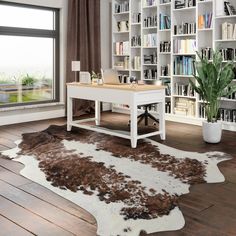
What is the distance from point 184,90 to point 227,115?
1.04 metres

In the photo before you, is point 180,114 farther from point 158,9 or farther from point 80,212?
point 80,212

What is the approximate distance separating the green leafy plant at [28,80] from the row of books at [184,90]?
297 cm

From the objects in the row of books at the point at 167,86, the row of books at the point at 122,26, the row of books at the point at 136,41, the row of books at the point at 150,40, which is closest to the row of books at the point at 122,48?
the row of books at the point at 136,41

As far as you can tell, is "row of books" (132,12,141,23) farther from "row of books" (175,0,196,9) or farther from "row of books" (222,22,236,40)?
"row of books" (222,22,236,40)

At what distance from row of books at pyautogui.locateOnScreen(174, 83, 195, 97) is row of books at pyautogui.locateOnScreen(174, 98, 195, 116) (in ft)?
0.48

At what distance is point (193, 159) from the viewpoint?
4387mm

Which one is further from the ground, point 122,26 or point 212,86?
point 122,26

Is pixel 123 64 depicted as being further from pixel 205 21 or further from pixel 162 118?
pixel 162 118

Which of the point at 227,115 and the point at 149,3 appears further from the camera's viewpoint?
the point at 149,3

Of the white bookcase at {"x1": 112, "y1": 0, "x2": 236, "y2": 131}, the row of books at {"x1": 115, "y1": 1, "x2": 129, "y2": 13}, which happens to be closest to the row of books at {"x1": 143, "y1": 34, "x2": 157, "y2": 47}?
the white bookcase at {"x1": 112, "y1": 0, "x2": 236, "y2": 131}

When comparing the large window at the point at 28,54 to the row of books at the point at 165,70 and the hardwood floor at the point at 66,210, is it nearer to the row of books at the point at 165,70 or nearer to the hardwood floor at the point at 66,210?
the row of books at the point at 165,70

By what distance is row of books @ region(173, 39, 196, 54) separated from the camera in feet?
21.6

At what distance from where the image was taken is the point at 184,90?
22.6ft

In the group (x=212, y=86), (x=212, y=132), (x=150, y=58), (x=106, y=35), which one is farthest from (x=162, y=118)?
(x=106, y=35)
